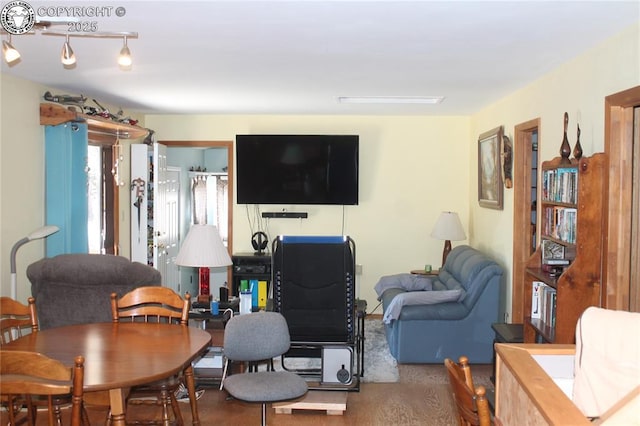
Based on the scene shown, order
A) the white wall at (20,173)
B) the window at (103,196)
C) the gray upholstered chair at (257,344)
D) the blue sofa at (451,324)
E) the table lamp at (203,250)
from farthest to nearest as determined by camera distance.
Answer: the window at (103,196), the blue sofa at (451,324), the white wall at (20,173), the table lamp at (203,250), the gray upholstered chair at (257,344)

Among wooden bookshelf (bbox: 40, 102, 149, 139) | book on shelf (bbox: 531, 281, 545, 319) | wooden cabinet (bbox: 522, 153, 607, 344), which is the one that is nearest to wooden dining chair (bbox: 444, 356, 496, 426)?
wooden cabinet (bbox: 522, 153, 607, 344)

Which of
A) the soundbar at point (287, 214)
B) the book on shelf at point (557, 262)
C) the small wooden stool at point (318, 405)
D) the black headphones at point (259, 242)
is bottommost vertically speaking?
the small wooden stool at point (318, 405)

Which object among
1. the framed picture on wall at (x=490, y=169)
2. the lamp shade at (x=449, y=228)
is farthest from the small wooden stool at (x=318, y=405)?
the lamp shade at (x=449, y=228)

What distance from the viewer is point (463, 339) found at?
6.03 m

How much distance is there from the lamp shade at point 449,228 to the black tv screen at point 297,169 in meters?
1.06

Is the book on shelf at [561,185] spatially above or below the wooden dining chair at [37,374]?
above

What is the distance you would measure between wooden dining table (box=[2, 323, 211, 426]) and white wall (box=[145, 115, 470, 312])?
4497mm

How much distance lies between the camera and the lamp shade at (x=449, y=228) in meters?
7.64

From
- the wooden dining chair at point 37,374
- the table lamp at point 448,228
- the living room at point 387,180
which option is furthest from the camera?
the living room at point 387,180

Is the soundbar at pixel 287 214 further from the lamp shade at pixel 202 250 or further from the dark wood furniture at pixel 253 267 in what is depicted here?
the lamp shade at pixel 202 250

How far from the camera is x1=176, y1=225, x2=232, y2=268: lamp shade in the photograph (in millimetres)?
4883

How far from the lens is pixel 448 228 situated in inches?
301

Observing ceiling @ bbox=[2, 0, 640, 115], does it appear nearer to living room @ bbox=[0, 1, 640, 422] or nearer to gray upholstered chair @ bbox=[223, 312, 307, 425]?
living room @ bbox=[0, 1, 640, 422]

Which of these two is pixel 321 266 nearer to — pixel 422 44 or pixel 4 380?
pixel 422 44
